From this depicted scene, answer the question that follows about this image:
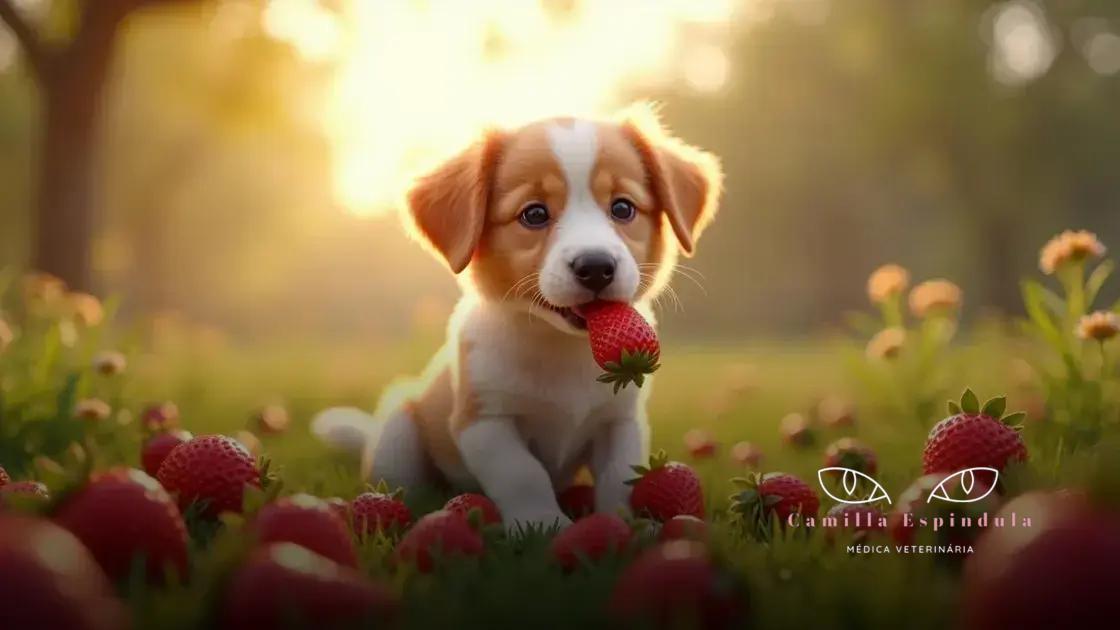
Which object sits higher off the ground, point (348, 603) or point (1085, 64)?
point (1085, 64)

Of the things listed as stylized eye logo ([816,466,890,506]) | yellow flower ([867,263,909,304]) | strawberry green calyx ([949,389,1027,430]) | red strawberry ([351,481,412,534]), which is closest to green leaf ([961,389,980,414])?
strawberry green calyx ([949,389,1027,430])

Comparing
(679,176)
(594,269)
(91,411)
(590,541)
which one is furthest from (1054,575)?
(91,411)

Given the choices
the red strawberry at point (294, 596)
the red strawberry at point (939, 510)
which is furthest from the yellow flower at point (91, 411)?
the red strawberry at point (939, 510)

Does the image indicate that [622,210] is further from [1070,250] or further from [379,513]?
[1070,250]

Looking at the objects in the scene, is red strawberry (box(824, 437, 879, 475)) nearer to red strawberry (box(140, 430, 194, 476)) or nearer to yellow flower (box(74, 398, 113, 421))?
red strawberry (box(140, 430, 194, 476))

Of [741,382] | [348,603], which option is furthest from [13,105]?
[348,603]

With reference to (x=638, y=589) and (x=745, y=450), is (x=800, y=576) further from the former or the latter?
(x=745, y=450)

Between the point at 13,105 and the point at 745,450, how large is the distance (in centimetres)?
2109

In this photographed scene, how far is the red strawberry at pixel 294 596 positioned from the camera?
4.63ft

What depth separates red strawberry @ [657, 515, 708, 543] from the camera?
1.91 meters

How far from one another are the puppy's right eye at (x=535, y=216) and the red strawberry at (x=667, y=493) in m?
0.76

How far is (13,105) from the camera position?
20.1 m

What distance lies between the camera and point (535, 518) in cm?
259

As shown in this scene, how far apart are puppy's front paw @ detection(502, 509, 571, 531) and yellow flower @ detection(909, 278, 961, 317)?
258 centimetres
